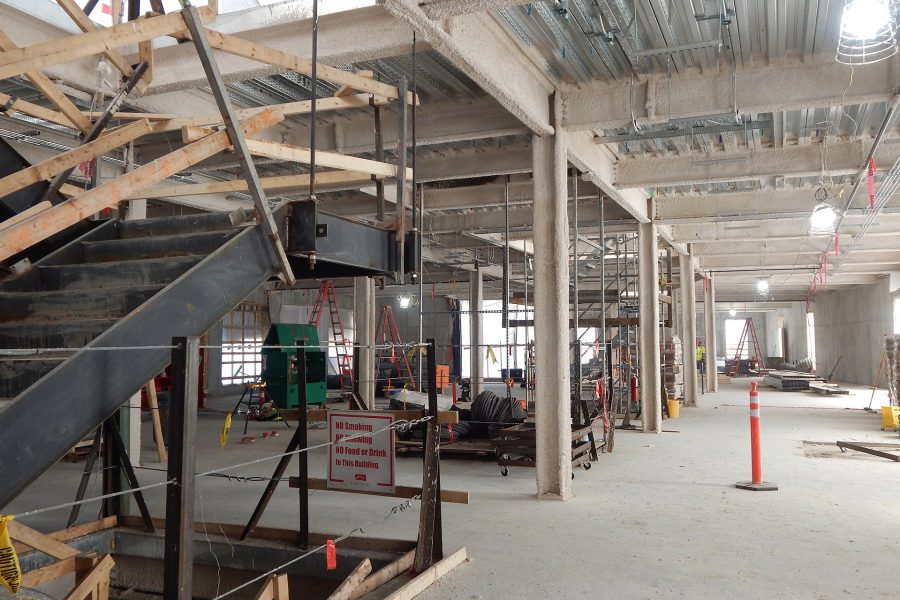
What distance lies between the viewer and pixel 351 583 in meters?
4.37

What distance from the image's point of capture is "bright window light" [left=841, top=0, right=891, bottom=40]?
493 cm

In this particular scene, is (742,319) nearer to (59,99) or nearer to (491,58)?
(491,58)

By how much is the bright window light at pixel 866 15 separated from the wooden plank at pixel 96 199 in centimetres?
445

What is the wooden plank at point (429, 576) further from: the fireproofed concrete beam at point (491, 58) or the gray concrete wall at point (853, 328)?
the gray concrete wall at point (853, 328)

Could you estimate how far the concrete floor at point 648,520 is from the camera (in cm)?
498

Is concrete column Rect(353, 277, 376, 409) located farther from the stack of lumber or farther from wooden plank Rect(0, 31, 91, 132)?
the stack of lumber

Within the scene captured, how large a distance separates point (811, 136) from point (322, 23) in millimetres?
6928

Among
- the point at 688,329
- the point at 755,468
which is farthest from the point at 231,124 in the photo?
the point at 688,329

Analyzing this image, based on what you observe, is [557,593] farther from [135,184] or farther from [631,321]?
[631,321]

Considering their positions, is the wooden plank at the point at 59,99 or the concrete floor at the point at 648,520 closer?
the wooden plank at the point at 59,99

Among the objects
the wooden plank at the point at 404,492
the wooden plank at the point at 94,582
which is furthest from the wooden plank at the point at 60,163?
the wooden plank at the point at 404,492

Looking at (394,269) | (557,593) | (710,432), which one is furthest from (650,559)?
(710,432)

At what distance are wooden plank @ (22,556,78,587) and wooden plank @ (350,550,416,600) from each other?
2.26 m

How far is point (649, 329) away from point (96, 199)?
11.6 m
